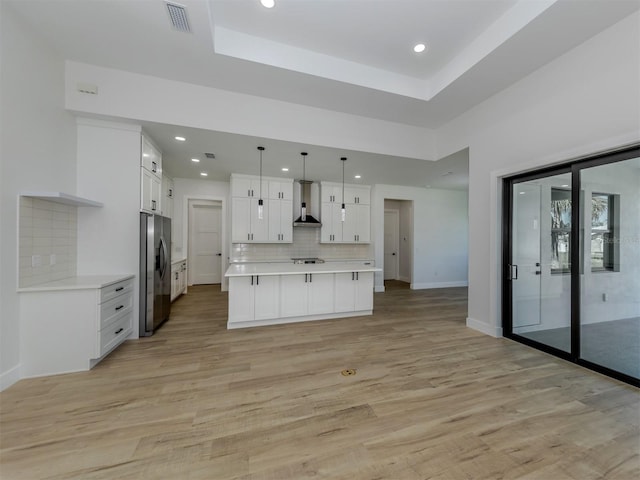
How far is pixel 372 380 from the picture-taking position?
7.65 ft

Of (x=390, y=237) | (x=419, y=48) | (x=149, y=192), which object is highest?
(x=419, y=48)

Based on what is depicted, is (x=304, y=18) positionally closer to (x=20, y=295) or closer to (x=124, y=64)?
(x=124, y=64)

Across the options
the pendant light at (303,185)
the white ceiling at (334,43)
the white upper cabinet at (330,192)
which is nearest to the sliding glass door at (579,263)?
the white ceiling at (334,43)

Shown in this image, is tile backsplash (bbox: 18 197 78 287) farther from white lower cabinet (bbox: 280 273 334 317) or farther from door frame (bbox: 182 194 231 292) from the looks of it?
door frame (bbox: 182 194 231 292)

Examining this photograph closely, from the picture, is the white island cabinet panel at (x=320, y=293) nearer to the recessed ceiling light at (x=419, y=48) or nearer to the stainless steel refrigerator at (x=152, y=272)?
the stainless steel refrigerator at (x=152, y=272)

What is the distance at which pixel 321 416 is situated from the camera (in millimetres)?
1847

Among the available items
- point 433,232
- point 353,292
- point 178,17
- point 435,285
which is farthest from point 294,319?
point 433,232

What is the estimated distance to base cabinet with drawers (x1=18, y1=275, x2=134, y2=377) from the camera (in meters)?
2.35

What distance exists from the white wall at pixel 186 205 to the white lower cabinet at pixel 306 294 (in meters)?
2.80

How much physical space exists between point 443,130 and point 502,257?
236 centimetres

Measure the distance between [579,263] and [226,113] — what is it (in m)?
4.57

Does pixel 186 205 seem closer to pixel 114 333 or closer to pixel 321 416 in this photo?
pixel 114 333

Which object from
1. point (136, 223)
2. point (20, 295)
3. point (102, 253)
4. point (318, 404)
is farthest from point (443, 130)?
point (20, 295)

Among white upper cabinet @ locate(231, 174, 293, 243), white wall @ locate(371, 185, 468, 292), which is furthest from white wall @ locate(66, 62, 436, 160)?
white wall @ locate(371, 185, 468, 292)
